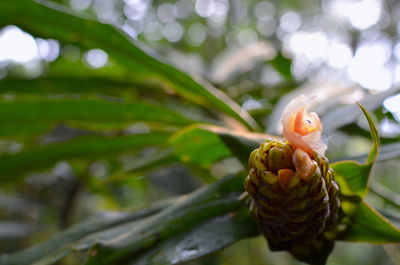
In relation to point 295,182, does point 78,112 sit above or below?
above

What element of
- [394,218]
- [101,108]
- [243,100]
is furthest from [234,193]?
[243,100]

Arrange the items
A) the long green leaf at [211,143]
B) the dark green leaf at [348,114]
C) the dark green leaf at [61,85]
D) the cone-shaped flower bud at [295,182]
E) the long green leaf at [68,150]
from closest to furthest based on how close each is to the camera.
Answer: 1. the cone-shaped flower bud at [295,182]
2. the long green leaf at [211,143]
3. the dark green leaf at [348,114]
4. the long green leaf at [68,150]
5. the dark green leaf at [61,85]

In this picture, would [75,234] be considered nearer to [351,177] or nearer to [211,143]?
[211,143]

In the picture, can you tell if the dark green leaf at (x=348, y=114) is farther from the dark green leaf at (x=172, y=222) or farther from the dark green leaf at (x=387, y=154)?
the dark green leaf at (x=172, y=222)

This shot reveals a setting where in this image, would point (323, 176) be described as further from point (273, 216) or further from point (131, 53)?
point (131, 53)

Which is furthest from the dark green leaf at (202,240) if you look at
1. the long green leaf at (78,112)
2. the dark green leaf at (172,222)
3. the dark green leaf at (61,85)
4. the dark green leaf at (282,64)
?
the dark green leaf at (282,64)

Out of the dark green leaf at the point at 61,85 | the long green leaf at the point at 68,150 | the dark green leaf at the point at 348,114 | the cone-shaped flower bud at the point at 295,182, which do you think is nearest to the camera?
the cone-shaped flower bud at the point at 295,182

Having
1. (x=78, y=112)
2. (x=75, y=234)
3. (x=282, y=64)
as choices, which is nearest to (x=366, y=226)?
(x=75, y=234)
